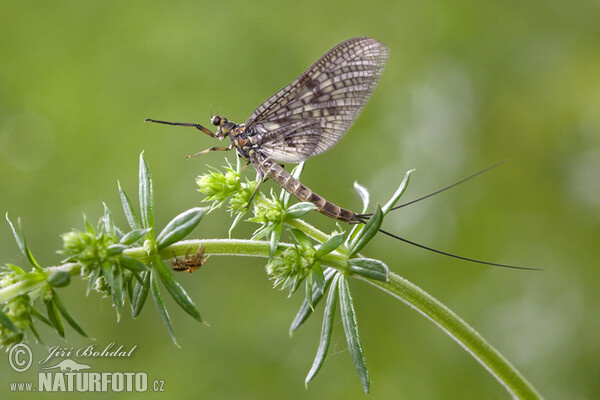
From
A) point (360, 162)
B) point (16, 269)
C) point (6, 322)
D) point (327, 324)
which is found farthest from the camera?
point (360, 162)

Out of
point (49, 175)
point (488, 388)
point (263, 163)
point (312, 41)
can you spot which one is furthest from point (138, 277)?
point (312, 41)

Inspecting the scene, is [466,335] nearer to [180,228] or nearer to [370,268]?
[370,268]

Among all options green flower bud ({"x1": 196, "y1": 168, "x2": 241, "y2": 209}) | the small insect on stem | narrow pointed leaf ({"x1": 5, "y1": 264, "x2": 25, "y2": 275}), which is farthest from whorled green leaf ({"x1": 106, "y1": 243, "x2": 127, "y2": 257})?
green flower bud ({"x1": 196, "y1": 168, "x2": 241, "y2": 209})

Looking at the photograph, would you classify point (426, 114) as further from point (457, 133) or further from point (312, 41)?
point (312, 41)

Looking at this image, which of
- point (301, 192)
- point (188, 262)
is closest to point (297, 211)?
point (301, 192)

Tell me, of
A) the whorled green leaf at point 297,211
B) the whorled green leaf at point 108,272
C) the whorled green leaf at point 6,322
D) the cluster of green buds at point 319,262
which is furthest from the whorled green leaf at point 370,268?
the whorled green leaf at point 6,322

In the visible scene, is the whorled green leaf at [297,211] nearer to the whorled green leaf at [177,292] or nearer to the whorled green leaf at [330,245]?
the whorled green leaf at [330,245]

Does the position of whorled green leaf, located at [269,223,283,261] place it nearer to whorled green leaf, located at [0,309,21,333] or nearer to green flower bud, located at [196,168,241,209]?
green flower bud, located at [196,168,241,209]
